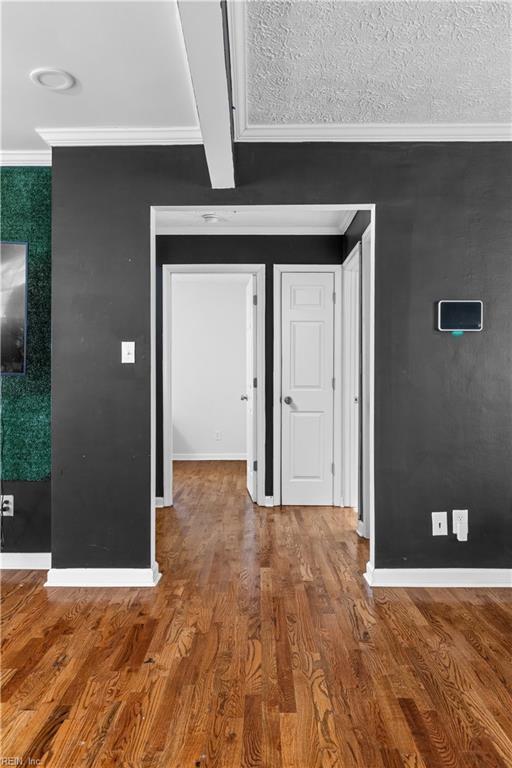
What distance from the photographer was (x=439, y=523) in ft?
10.5

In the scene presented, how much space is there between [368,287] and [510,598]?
2.22m

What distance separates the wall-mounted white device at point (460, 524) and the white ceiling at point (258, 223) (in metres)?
2.51

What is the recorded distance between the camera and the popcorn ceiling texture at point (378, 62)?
214 centimetres

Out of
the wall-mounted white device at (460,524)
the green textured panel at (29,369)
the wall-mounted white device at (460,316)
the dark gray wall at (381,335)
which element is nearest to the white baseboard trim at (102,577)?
the dark gray wall at (381,335)

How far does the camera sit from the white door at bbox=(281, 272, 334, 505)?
5.17 m

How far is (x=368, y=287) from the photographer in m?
4.08

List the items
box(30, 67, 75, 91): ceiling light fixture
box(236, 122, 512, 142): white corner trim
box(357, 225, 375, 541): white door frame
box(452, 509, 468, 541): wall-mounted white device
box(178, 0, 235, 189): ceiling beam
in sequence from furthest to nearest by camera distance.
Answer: box(357, 225, 375, 541): white door frame < box(452, 509, 468, 541): wall-mounted white device < box(236, 122, 512, 142): white corner trim < box(30, 67, 75, 91): ceiling light fixture < box(178, 0, 235, 189): ceiling beam

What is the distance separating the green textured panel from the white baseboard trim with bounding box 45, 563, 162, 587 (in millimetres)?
675

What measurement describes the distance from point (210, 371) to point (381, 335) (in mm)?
5080

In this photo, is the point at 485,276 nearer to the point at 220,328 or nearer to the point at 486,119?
the point at 486,119

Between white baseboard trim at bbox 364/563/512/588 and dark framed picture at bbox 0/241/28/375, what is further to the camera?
dark framed picture at bbox 0/241/28/375

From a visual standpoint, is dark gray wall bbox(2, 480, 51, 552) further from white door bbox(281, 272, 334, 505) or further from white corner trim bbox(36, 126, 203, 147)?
white door bbox(281, 272, 334, 505)

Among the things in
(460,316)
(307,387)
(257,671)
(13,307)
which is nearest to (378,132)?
(460,316)

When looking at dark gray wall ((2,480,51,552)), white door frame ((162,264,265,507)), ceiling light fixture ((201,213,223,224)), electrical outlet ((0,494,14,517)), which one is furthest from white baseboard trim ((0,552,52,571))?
ceiling light fixture ((201,213,223,224))
